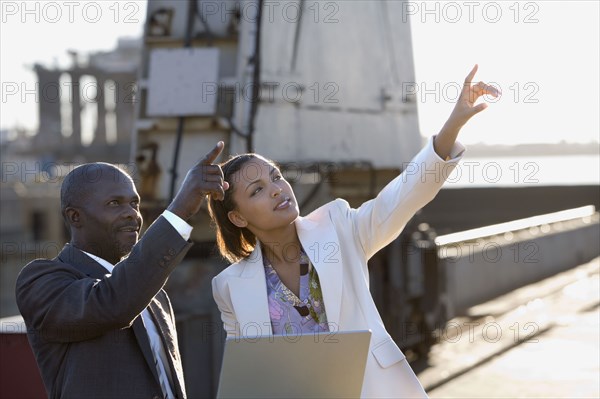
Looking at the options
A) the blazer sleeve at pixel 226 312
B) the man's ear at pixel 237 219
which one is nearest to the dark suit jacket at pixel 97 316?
the blazer sleeve at pixel 226 312

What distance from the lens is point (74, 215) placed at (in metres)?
3.71

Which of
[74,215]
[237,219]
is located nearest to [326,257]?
[237,219]

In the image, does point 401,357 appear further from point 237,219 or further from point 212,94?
point 212,94

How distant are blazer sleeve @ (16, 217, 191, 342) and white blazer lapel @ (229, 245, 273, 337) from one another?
77cm

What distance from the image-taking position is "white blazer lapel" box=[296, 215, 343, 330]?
13.6ft

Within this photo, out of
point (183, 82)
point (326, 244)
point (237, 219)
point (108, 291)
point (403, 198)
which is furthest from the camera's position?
point (183, 82)

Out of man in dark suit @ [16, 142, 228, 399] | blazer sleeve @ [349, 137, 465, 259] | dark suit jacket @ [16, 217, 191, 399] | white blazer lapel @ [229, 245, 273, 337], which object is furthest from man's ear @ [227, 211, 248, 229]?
dark suit jacket @ [16, 217, 191, 399]

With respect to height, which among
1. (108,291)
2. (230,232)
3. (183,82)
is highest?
(183,82)

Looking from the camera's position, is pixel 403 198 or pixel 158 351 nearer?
pixel 158 351

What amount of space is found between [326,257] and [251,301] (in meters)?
0.34

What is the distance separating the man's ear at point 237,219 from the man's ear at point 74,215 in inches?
36.2

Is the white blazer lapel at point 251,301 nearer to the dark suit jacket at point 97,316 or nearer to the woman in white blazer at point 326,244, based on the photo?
the woman in white blazer at point 326,244

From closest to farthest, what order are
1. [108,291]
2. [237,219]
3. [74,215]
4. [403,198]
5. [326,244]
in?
[108,291] < [74,215] < [403,198] < [326,244] < [237,219]

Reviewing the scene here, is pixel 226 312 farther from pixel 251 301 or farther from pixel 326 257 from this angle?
pixel 326 257
